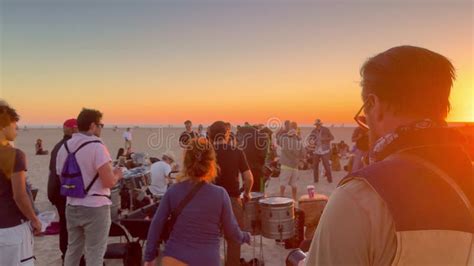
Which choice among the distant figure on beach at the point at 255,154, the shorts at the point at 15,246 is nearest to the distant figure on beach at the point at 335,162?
the distant figure on beach at the point at 255,154

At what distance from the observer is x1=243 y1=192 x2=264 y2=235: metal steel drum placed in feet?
18.8

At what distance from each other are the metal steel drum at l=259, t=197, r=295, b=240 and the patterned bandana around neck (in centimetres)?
439

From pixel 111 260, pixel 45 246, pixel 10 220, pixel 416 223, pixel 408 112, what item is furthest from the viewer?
pixel 45 246

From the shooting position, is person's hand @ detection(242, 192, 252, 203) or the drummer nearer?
person's hand @ detection(242, 192, 252, 203)

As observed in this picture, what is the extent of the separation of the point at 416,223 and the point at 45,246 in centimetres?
742


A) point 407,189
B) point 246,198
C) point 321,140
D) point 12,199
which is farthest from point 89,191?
point 321,140

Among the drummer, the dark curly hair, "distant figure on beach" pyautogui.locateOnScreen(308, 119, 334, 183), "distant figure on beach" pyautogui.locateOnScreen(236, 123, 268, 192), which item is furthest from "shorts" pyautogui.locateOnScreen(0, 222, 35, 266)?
"distant figure on beach" pyautogui.locateOnScreen(308, 119, 334, 183)

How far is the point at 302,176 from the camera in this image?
15.6 metres

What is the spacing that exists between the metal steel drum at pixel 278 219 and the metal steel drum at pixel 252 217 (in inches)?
7.0

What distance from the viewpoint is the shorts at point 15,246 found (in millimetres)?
3506

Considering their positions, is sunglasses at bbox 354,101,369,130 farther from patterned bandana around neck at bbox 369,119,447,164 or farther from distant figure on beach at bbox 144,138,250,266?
distant figure on beach at bbox 144,138,250,266

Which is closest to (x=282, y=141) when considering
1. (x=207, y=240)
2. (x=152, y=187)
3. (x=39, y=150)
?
(x=152, y=187)

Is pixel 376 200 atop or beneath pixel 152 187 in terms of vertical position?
atop

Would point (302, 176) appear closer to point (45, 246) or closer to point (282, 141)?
point (282, 141)
